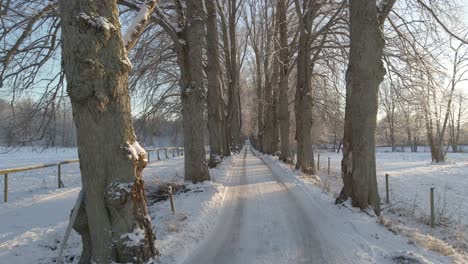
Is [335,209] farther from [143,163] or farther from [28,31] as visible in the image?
[28,31]

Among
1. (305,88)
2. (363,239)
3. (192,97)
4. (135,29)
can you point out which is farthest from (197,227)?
(305,88)

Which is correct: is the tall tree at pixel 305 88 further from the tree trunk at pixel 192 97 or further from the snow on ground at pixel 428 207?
the tree trunk at pixel 192 97

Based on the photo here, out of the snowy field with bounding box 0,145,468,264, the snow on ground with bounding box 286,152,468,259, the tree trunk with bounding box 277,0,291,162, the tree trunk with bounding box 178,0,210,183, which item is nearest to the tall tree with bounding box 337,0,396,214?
the snowy field with bounding box 0,145,468,264

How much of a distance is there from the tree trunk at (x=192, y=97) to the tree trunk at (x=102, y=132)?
686 cm

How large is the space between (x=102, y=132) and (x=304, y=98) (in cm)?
1314

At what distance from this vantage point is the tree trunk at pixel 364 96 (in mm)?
8414

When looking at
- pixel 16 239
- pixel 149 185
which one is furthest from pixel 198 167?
pixel 16 239

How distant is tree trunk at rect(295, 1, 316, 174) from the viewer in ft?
53.5

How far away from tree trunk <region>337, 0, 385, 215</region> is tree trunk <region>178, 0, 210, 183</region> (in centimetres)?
508

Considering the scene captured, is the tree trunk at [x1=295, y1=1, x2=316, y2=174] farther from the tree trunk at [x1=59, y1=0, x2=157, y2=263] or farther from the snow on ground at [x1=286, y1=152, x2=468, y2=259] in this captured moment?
the tree trunk at [x1=59, y1=0, x2=157, y2=263]

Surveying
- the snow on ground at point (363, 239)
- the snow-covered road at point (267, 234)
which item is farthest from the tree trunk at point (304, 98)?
the snow on ground at point (363, 239)

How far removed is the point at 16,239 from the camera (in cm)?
654

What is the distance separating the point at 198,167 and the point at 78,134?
730 centimetres

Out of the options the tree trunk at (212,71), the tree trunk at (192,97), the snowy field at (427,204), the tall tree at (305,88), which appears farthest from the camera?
the tree trunk at (212,71)
